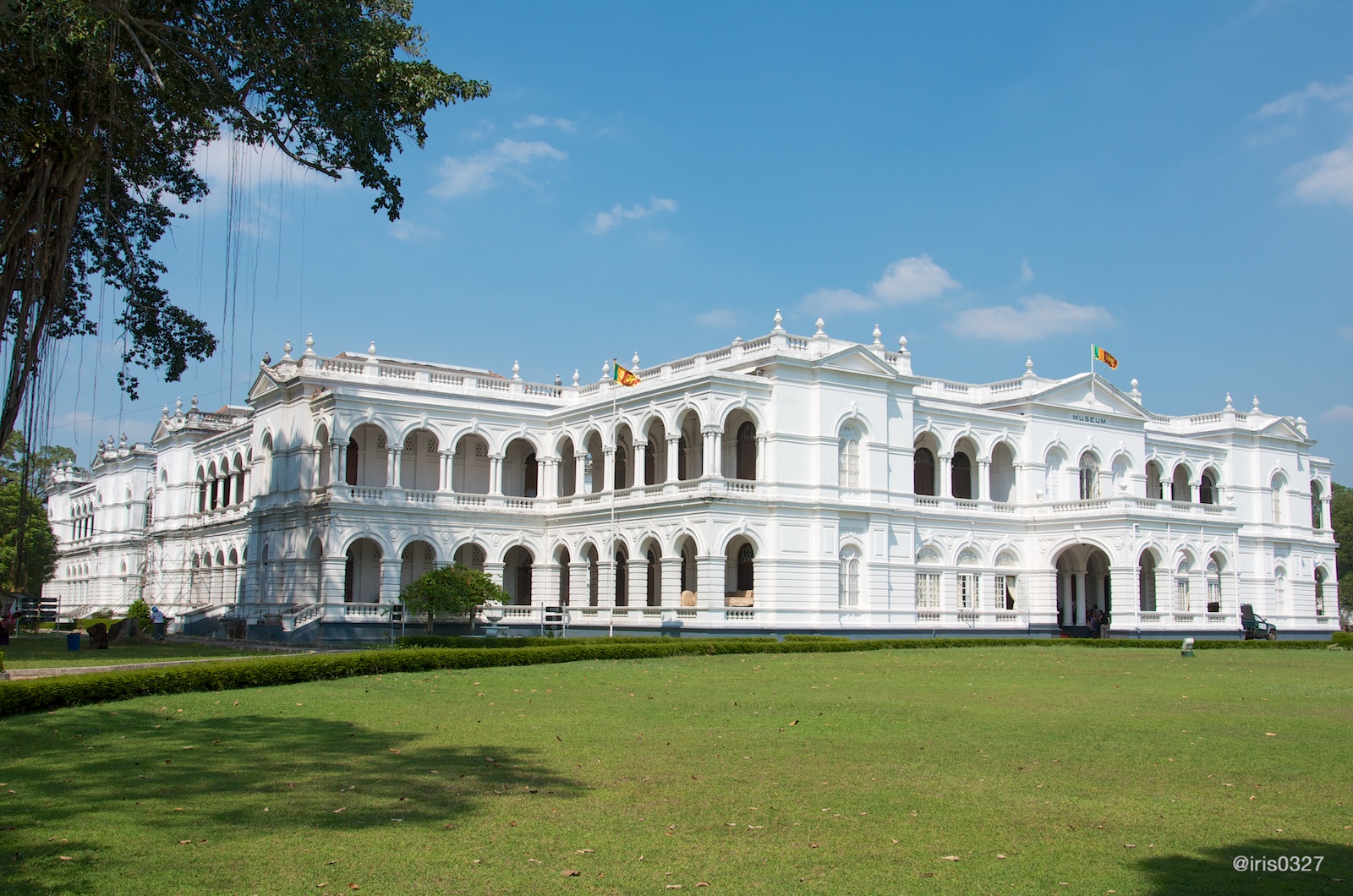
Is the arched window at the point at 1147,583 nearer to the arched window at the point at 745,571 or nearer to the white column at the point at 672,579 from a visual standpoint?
the arched window at the point at 745,571

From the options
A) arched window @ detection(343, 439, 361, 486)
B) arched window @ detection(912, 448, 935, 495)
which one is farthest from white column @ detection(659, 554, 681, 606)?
arched window @ detection(343, 439, 361, 486)

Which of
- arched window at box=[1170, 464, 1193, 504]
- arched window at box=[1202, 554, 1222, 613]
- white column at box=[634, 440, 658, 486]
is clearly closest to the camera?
white column at box=[634, 440, 658, 486]

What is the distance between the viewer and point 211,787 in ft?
33.8

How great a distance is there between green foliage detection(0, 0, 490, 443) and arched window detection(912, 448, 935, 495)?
102ft

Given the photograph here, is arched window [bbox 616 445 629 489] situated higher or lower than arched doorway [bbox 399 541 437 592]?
higher

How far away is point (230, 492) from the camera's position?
53750 mm

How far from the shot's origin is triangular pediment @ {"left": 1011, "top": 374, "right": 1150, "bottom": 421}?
46.6m

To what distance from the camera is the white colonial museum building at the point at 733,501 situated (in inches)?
1550

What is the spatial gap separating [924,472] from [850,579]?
800cm

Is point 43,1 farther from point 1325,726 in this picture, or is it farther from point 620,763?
point 1325,726

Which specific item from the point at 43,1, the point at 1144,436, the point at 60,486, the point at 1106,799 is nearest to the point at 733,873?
the point at 1106,799

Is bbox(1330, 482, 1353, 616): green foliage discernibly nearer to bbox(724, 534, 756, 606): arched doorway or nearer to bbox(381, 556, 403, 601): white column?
bbox(724, 534, 756, 606): arched doorway

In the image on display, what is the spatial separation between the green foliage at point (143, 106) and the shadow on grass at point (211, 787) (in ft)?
11.5

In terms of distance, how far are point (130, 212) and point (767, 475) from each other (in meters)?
22.8
